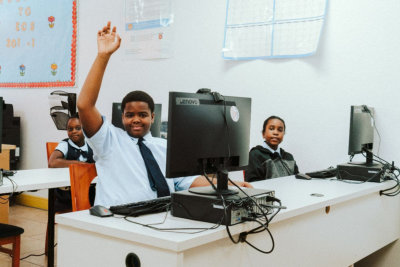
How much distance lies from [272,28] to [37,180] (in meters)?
1.90

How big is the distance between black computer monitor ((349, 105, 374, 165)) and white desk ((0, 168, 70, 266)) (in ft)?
5.45

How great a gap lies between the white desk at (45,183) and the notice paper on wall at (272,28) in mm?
1568

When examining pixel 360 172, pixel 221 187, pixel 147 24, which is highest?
pixel 147 24

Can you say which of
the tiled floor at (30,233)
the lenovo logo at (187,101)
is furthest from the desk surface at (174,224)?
the tiled floor at (30,233)

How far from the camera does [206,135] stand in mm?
1486

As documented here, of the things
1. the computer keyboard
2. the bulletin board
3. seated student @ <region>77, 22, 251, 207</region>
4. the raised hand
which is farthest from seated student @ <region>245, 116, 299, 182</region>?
the bulletin board

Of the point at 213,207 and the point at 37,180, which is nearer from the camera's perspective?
the point at 213,207

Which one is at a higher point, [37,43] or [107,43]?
[37,43]

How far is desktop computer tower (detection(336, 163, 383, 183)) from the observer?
254cm

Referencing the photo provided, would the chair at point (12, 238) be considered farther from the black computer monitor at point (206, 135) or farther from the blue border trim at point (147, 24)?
the blue border trim at point (147, 24)

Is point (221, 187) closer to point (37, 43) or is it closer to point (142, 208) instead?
point (142, 208)

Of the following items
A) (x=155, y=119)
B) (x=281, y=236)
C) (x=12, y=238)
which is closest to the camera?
(x=281, y=236)

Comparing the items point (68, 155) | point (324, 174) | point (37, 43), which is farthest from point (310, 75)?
point (37, 43)

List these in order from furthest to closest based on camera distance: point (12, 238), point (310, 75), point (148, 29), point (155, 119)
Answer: point (148, 29) → point (155, 119) → point (310, 75) → point (12, 238)
